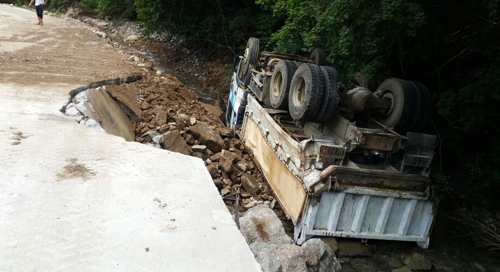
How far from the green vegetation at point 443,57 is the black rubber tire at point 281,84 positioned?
111 centimetres

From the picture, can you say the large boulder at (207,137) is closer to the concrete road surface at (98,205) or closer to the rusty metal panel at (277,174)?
the rusty metal panel at (277,174)

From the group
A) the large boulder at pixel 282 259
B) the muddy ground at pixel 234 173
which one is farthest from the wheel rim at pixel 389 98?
the large boulder at pixel 282 259

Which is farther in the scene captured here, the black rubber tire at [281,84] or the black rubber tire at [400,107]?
the black rubber tire at [281,84]

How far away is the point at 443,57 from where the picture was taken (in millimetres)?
6656

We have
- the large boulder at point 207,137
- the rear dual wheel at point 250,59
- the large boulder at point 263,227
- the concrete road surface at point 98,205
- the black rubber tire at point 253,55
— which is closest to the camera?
the concrete road surface at point 98,205

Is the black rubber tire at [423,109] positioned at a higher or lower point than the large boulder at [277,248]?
higher

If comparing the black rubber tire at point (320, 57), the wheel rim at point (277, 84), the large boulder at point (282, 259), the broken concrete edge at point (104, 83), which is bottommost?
the large boulder at point (282, 259)

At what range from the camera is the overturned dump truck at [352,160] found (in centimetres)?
441

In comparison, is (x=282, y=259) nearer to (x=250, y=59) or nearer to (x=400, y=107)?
(x=400, y=107)

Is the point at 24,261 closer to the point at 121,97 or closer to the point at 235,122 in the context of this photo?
the point at 121,97

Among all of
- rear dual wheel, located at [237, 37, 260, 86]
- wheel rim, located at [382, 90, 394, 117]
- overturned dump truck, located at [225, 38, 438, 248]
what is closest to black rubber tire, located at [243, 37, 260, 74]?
rear dual wheel, located at [237, 37, 260, 86]

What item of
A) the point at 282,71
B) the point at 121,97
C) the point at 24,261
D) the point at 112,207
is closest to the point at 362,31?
the point at 282,71

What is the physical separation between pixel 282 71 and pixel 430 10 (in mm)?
2640

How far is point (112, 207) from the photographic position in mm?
2990
